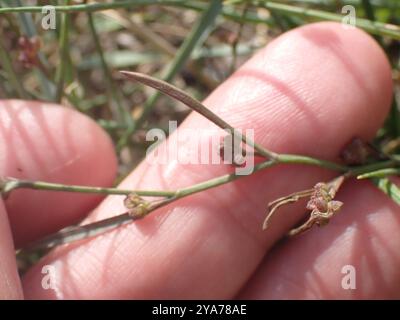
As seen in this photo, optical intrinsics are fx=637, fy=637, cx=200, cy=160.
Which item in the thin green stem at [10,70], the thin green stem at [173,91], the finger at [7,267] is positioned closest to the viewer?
the thin green stem at [173,91]

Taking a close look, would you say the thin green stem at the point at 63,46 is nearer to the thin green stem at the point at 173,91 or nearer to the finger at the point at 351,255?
the thin green stem at the point at 173,91

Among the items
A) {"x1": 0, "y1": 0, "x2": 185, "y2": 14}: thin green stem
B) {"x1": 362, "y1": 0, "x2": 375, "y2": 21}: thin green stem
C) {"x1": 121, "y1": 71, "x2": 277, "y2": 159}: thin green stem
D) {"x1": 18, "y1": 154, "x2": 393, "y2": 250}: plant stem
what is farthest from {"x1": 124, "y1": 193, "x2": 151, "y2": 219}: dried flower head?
{"x1": 362, "y1": 0, "x2": 375, "y2": 21}: thin green stem

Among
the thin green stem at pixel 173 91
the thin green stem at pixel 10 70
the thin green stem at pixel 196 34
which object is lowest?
the thin green stem at pixel 173 91

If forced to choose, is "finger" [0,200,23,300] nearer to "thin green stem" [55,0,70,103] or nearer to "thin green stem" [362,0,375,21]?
"thin green stem" [55,0,70,103]

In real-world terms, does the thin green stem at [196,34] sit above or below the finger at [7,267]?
above

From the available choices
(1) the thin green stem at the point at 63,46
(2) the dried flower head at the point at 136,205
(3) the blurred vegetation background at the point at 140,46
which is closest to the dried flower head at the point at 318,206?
(2) the dried flower head at the point at 136,205


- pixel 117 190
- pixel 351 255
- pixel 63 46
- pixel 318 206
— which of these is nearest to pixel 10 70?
pixel 63 46

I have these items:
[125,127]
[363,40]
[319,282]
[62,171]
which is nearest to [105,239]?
[62,171]
